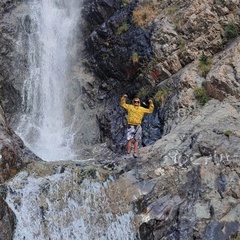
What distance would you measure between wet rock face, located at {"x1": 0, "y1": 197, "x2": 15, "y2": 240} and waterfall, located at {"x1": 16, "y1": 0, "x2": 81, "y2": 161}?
6665 mm

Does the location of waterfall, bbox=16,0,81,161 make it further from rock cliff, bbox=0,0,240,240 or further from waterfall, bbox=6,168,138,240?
waterfall, bbox=6,168,138,240

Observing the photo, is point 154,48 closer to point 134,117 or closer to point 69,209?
point 134,117

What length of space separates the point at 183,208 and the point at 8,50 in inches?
596

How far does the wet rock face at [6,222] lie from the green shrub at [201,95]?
820 centimetres

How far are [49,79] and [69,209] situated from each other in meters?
11.4

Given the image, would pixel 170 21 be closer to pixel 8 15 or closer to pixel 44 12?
pixel 44 12

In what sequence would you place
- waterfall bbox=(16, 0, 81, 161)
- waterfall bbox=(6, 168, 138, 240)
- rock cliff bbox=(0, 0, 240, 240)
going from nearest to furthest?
1. rock cliff bbox=(0, 0, 240, 240)
2. waterfall bbox=(6, 168, 138, 240)
3. waterfall bbox=(16, 0, 81, 161)

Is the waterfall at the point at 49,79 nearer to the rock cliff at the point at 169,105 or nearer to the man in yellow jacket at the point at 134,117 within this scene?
→ the rock cliff at the point at 169,105

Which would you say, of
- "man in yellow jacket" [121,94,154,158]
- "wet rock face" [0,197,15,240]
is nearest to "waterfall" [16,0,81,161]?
"man in yellow jacket" [121,94,154,158]

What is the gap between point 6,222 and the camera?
11.4 m

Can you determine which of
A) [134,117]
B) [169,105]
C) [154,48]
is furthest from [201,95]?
[154,48]

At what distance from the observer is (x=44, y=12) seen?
24844 millimetres

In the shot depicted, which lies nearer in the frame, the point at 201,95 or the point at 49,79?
the point at 201,95

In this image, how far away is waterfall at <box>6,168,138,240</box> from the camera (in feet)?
39.2
